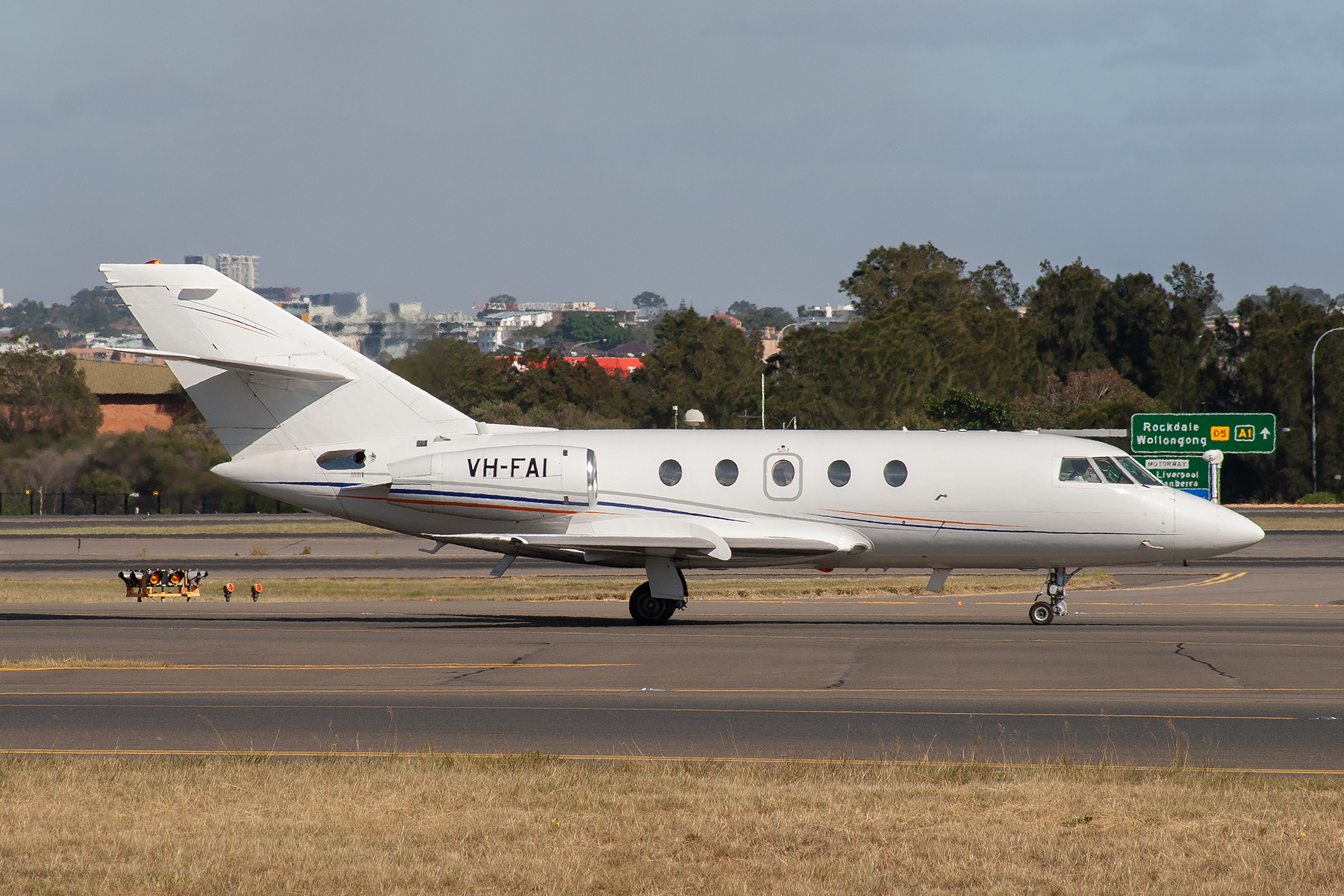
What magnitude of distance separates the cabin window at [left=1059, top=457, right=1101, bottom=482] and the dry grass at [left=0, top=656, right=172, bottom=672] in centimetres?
1422

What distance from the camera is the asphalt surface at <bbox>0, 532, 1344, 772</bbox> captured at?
38.9ft

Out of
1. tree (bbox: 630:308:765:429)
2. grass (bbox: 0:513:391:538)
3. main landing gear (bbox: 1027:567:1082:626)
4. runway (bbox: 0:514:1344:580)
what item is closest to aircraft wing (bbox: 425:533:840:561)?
main landing gear (bbox: 1027:567:1082:626)

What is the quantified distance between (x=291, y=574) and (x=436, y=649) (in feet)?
60.9

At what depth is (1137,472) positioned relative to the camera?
22.4m

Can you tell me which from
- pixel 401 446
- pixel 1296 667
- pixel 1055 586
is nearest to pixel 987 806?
pixel 1296 667

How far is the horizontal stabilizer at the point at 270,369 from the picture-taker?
21781 mm

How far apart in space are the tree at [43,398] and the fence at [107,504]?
3354mm

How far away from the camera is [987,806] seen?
912cm

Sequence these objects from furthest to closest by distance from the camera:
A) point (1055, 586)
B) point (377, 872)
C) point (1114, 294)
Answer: point (1114, 294) → point (1055, 586) → point (377, 872)

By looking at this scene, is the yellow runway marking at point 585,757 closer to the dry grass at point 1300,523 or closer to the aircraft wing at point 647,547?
the aircraft wing at point 647,547

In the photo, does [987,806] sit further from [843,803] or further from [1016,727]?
[1016,727]

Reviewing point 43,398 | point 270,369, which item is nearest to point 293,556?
point 270,369

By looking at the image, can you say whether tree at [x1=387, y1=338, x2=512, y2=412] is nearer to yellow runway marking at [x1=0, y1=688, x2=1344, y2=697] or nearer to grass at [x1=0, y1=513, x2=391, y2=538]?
grass at [x1=0, y1=513, x2=391, y2=538]

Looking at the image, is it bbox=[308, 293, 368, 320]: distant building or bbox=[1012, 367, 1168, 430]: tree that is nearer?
bbox=[1012, 367, 1168, 430]: tree
